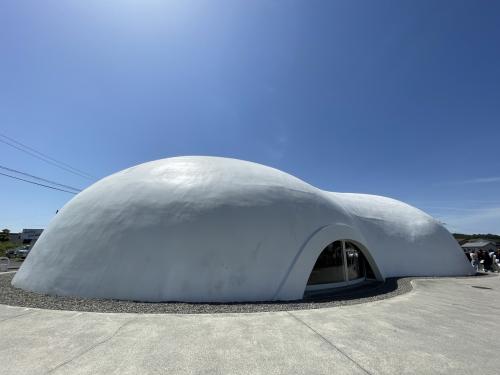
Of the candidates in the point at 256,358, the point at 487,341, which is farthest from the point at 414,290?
the point at 256,358

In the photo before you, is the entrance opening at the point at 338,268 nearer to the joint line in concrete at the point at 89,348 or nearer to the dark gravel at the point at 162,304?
the dark gravel at the point at 162,304

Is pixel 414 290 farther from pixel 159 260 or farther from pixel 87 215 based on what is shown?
pixel 87 215

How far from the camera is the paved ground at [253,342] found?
4.07 meters

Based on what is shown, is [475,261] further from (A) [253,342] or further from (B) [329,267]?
(A) [253,342]

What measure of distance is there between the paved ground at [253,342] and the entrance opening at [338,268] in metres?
2.83

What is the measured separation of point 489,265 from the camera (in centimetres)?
2080

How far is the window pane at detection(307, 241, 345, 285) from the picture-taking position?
10141 mm

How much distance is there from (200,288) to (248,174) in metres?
4.64

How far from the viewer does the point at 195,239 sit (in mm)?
8625

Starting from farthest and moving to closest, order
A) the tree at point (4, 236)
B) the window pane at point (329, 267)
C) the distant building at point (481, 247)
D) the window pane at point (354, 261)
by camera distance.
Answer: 1. the tree at point (4, 236)
2. the distant building at point (481, 247)
3. the window pane at point (354, 261)
4. the window pane at point (329, 267)

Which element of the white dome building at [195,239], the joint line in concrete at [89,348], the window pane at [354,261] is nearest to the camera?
the joint line in concrete at [89,348]

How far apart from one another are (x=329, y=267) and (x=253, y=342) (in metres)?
6.43

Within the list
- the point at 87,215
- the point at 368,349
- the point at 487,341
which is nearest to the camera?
the point at 368,349

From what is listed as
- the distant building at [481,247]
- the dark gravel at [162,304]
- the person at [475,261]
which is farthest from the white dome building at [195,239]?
the distant building at [481,247]
